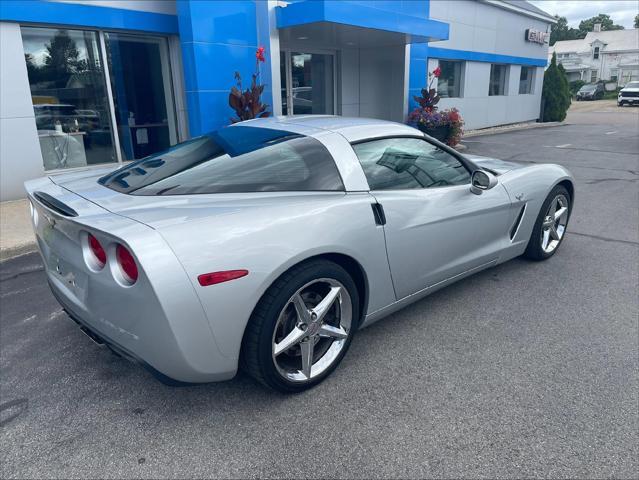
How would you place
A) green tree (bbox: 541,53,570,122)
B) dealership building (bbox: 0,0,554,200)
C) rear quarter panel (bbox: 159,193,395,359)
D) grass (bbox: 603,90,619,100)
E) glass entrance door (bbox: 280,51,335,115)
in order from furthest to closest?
grass (bbox: 603,90,619,100)
green tree (bbox: 541,53,570,122)
glass entrance door (bbox: 280,51,335,115)
dealership building (bbox: 0,0,554,200)
rear quarter panel (bbox: 159,193,395,359)

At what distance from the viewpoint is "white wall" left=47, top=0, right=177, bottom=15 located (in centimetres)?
830

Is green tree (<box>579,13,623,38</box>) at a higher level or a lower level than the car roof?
higher

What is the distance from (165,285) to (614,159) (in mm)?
12883

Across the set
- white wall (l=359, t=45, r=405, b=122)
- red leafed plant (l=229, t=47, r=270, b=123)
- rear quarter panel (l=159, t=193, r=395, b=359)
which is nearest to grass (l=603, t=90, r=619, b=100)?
white wall (l=359, t=45, r=405, b=122)

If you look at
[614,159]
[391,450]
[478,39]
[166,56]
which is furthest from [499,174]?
[478,39]

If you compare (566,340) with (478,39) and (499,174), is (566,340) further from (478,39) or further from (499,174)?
(478,39)

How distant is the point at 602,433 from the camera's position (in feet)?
7.95

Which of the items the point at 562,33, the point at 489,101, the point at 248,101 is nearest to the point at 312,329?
the point at 248,101

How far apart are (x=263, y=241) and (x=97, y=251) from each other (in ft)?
2.61

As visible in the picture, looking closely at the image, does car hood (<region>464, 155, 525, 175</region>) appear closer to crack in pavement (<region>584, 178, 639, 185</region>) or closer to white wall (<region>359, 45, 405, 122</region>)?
crack in pavement (<region>584, 178, 639, 185</region>)

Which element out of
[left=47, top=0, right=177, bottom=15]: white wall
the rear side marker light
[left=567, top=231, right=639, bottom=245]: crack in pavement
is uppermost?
[left=47, top=0, right=177, bottom=15]: white wall

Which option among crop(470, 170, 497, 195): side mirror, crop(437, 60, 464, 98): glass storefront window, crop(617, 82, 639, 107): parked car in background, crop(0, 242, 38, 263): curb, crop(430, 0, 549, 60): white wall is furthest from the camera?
crop(617, 82, 639, 107): parked car in background

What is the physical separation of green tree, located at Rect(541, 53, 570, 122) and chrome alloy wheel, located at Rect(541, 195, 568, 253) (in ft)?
70.7

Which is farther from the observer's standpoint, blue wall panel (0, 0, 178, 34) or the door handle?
blue wall panel (0, 0, 178, 34)
